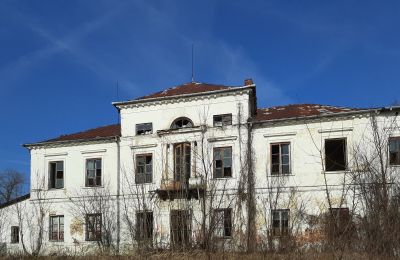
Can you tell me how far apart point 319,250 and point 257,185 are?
16836 millimetres

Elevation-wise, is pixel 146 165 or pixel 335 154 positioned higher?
pixel 335 154

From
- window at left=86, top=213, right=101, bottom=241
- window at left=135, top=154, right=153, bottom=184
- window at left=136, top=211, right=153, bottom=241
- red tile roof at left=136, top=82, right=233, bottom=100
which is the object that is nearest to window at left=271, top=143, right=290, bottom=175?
red tile roof at left=136, top=82, right=233, bottom=100

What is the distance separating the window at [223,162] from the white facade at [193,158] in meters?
A: 0.09

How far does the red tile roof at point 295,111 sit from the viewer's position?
2673 cm

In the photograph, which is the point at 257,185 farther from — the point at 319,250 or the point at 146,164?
the point at 319,250

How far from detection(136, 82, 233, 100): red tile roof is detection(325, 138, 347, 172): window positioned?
6.38 metres

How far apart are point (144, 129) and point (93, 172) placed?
4.36 m

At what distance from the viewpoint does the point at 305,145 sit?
2622cm

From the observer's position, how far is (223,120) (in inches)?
1096

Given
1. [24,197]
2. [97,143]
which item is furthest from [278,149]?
[24,197]

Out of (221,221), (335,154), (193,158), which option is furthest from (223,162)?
(221,221)

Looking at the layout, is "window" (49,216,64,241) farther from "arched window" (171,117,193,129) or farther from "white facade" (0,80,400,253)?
"arched window" (171,117,193,129)

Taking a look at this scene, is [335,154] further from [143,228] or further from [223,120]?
[143,228]

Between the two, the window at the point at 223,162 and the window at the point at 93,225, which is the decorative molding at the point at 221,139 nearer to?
the window at the point at 223,162
